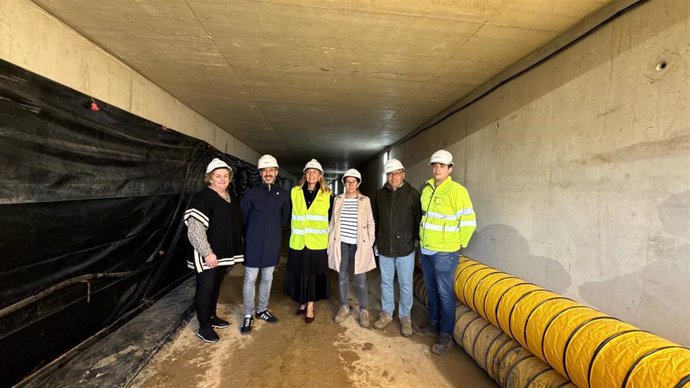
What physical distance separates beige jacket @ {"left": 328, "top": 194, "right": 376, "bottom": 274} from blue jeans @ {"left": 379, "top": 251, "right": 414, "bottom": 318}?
0.15 meters

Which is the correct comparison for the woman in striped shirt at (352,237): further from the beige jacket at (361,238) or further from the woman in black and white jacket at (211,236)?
the woman in black and white jacket at (211,236)

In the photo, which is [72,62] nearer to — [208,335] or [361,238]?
[208,335]

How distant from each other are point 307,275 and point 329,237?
0.42 meters

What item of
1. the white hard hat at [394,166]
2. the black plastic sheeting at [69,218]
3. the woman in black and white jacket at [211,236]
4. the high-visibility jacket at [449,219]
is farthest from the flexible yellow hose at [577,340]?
the black plastic sheeting at [69,218]

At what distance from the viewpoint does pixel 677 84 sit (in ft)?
4.60

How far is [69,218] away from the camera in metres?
1.96

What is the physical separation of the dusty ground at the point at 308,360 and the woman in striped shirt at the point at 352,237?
328 millimetres

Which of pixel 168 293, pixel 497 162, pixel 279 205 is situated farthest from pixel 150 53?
pixel 497 162

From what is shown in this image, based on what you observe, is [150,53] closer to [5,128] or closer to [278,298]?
[5,128]

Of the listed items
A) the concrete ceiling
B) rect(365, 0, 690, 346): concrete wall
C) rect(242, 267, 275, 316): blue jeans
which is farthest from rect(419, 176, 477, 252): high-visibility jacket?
rect(242, 267, 275, 316): blue jeans

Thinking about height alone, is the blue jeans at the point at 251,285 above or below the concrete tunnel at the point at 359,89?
below

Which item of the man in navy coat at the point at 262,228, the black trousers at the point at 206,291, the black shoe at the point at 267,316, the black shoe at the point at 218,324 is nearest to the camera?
the black trousers at the point at 206,291

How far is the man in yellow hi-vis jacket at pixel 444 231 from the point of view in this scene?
91.7 inches

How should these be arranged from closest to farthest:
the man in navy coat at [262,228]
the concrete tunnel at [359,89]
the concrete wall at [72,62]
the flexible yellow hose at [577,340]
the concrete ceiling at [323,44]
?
the flexible yellow hose at [577,340]
the concrete tunnel at [359,89]
the concrete wall at [72,62]
the concrete ceiling at [323,44]
the man in navy coat at [262,228]
